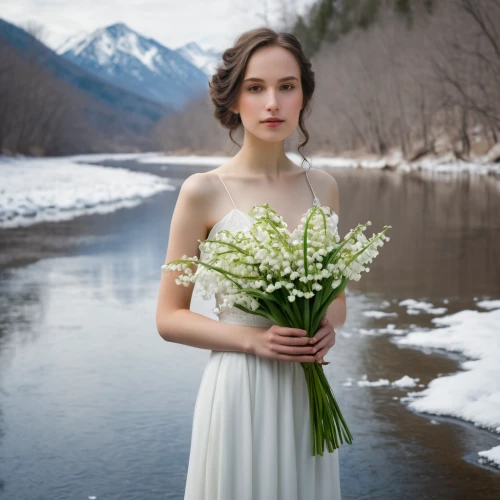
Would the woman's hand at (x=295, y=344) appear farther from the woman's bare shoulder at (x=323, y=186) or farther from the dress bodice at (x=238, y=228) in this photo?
the woman's bare shoulder at (x=323, y=186)

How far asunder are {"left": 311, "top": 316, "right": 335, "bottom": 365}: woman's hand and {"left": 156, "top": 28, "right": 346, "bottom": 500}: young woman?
0.15 metres

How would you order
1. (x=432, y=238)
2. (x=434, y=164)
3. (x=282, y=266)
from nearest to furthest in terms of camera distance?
1. (x=282, y=266)
2. (x=432, y=238)
3. (x=434, y=164)

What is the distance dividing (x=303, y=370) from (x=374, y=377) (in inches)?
139

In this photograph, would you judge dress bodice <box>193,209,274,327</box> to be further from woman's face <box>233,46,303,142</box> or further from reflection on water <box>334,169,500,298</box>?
reflection on water <box>334,169,500,298</box>

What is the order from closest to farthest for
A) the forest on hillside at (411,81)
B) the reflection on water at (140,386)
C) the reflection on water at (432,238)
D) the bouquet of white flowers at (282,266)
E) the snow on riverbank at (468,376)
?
the bouquet of white flowers at (282,266)
the reflection on water at (140,386)
the snow on riverbank at (468,376)
the reflection on water at (432,238)
the forest on hillside at (411,81)

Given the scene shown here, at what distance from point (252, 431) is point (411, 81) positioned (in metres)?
53.3

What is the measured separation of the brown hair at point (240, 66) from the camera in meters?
2.28

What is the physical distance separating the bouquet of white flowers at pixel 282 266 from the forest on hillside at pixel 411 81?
105ft

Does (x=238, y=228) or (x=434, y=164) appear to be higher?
(x=434, y=164)

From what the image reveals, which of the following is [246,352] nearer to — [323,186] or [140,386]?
[323,186]

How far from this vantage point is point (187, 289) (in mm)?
2311

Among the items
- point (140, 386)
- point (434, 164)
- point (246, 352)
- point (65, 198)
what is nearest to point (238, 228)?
point (246, 352)

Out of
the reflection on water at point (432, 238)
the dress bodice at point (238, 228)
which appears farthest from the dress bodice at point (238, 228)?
the reflection on water at point (432, 238)

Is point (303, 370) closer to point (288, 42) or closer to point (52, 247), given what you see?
point (288, 42)
